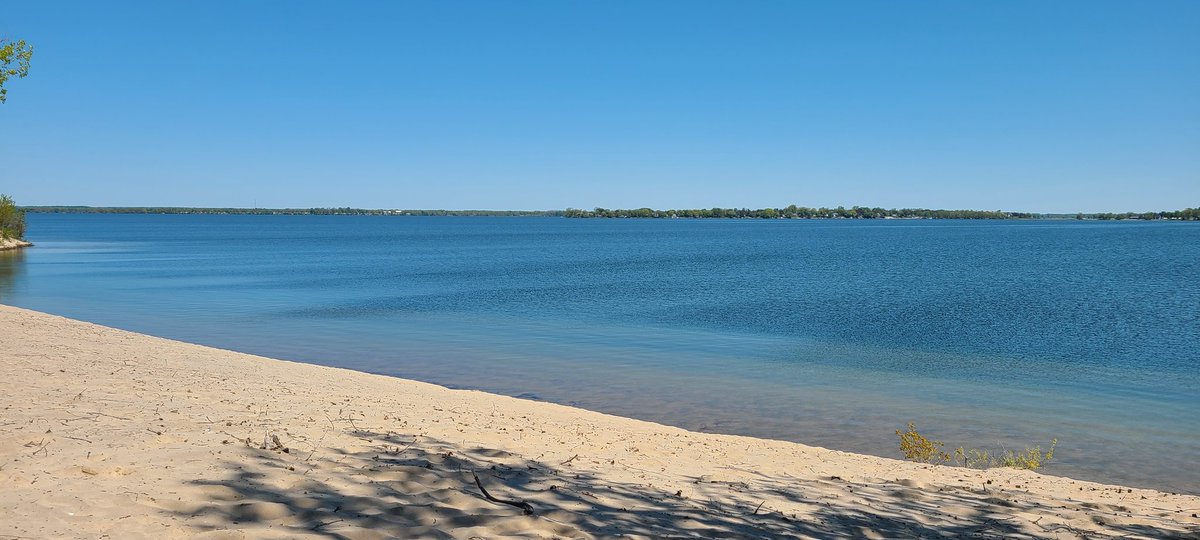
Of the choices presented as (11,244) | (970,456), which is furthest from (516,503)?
(11,244)

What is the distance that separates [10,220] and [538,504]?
81.2 metres

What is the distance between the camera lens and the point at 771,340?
24.0 meters

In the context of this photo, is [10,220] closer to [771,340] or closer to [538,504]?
[771,340]

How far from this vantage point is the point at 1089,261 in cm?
6444

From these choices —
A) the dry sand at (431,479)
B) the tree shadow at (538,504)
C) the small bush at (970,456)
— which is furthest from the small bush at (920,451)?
the tree shadow at (538,504)

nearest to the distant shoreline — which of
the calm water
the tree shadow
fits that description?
the calm water

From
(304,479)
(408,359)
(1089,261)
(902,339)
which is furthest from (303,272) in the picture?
(1089,261)

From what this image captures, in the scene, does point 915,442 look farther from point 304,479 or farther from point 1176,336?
point 1176,336

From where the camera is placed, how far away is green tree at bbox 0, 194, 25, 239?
66875mm

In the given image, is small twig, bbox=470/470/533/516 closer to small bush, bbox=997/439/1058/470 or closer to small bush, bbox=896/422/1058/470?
small bush, bbox=896/422/1058/470

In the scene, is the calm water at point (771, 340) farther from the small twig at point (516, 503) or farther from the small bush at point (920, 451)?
the small twig at point (516, 503)

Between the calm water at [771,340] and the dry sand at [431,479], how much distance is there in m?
2.52

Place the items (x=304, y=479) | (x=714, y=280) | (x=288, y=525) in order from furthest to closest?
(x=714, y=280) → (x=304, y=479) → (x=288, y=525)

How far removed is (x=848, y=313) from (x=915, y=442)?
20.0 meters
